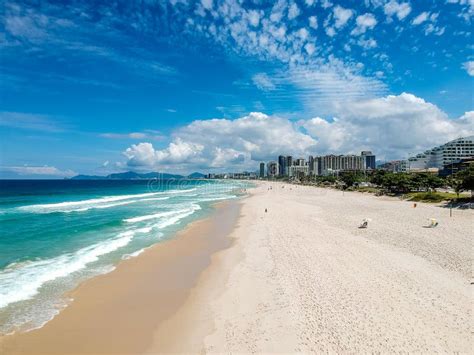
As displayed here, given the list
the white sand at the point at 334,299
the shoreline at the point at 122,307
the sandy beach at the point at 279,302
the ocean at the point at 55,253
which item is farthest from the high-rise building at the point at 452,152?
the shoreline at the point at 122,307

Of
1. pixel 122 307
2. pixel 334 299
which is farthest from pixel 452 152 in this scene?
pixel 122 307

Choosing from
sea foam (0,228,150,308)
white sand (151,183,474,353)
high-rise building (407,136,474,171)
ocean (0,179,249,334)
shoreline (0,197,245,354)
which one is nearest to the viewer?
white sand (151,183,474,353)

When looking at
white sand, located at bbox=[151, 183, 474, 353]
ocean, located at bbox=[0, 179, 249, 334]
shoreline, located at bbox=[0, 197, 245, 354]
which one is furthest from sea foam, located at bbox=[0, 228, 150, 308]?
white sand, located at bbox=[151, 183, 474, 353]

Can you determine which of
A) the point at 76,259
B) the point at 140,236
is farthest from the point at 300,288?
the point at 140,236

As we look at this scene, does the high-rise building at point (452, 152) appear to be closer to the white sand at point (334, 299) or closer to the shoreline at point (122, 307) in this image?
the white sand at point (334, 299)

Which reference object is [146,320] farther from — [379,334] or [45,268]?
[45,268]

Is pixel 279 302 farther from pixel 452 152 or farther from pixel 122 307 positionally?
pixel 452 152

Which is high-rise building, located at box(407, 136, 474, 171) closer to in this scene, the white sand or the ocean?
the white sand
